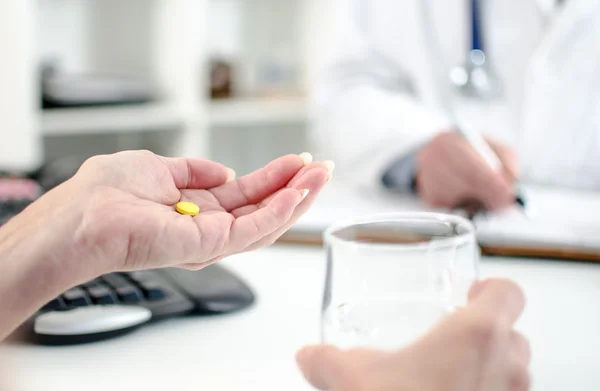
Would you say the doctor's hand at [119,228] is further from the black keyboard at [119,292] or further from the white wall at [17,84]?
the white wall at [17,84]

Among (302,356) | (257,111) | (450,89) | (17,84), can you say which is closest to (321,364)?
(302,356)

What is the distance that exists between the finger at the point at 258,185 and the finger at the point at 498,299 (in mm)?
156

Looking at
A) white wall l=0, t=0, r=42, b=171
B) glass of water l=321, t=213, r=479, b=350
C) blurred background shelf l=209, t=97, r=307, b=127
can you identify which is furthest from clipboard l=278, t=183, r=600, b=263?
blurred background shelf l=209, t=97, r=307, b=127

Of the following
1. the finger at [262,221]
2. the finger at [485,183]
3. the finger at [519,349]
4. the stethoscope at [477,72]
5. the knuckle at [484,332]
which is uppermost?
the stethoscope at [477,72]

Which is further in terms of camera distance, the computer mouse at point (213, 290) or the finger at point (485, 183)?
the finger at point (485, 183)

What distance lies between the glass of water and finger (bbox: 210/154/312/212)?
0.10m

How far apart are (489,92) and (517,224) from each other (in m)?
0.43

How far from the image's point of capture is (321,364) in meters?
0.26

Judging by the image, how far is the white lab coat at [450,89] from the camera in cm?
95

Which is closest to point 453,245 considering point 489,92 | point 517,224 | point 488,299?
point 488,299

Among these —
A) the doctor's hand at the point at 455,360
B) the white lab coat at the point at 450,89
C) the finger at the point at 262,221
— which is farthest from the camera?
the white lab coat at the point at 450,89

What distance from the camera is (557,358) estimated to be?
1.23 ft

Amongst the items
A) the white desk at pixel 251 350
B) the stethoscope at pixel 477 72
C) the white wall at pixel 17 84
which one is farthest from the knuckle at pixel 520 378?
the white wall at pixel 17 84

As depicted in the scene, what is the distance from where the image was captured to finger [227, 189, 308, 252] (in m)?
0.33
